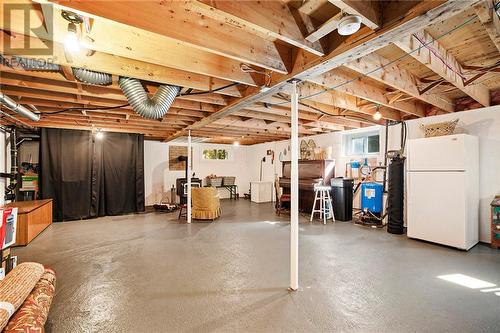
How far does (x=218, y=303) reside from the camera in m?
2.15

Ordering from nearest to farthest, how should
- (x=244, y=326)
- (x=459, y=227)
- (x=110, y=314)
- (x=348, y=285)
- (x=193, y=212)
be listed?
(x=244, y=326)
(x=110, y=314)
(x=348, y=285)
(x=459, y=227)
(x=193, y=212)

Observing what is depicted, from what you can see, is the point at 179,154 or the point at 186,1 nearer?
the point at 186,1

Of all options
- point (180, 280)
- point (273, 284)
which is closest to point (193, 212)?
point (180, 280)

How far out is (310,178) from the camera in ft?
20.8

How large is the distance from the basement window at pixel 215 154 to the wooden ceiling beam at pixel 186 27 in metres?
7.16

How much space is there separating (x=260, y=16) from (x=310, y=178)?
17.0ft

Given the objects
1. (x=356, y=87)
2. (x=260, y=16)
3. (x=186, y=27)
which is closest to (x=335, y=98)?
(x=356, y=87)

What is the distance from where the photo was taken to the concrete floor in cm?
190

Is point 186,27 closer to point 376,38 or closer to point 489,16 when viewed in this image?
point 376,38

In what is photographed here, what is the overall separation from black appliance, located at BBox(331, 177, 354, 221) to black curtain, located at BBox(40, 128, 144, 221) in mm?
5407

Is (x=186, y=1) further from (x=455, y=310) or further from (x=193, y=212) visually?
(x=193, y=212)

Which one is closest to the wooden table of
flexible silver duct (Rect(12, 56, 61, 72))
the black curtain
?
the black curtain

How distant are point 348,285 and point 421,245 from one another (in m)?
2.22

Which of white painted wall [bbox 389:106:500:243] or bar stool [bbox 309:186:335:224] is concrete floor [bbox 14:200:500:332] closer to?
white painted wall [bbox 389:106:500:243]
